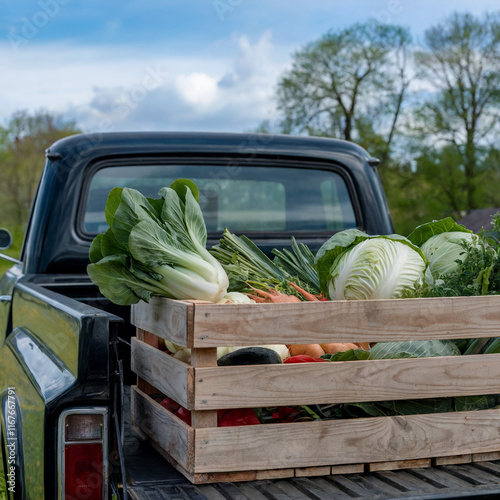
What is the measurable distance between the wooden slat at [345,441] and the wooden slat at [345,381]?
81 mm

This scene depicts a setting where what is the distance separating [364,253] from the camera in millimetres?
2277

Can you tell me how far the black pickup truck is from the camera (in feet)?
6.03

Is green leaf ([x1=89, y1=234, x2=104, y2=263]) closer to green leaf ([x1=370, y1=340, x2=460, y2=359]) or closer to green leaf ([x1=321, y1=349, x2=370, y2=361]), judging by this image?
green leaf ([x1=321, y1=349, x2=370, y2=361])

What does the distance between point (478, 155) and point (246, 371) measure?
26537mm

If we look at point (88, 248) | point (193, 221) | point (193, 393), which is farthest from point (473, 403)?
point (88, 248)

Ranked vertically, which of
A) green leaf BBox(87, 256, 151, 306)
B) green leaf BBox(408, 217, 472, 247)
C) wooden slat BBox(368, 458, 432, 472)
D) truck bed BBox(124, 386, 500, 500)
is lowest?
truck bed BBox(124, 386, 500, 500)

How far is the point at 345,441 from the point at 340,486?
136 mm

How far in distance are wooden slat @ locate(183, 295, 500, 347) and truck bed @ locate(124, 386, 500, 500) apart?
1.39 feet

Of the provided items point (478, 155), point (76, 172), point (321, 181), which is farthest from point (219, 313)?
point (478, 155)

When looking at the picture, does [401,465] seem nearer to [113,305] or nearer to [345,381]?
[345,381]

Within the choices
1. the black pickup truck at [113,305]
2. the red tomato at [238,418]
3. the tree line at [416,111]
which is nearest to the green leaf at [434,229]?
the black pickup truck at [113,305]

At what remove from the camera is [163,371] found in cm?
206

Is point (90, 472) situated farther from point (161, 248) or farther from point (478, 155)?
point (478, 155)

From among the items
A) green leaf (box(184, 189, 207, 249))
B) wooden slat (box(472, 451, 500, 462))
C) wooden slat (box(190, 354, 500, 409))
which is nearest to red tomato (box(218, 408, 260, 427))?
wooden slat (box(190, 354, 500, 409))
